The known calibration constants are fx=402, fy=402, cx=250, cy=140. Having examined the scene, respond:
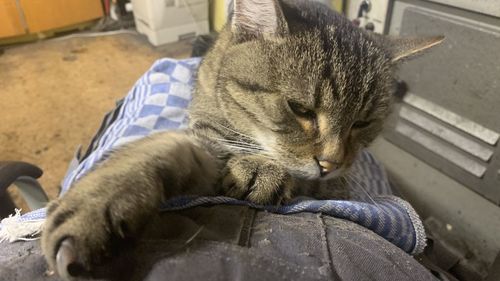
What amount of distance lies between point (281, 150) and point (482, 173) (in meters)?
0.90

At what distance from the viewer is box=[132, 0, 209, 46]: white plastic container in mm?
2273

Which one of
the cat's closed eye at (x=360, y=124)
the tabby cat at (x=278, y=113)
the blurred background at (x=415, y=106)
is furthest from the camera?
the blurred background at (x=415, y=106)

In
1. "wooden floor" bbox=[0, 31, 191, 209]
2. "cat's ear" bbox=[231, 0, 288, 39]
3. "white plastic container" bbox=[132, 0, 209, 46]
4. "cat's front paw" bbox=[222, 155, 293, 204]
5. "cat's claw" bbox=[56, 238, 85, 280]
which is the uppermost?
"cat's ear" bbox=[231, 0, 288, 39]

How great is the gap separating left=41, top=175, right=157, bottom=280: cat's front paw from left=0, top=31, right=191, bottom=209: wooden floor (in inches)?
37.9

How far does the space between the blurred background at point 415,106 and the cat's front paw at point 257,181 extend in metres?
0.49

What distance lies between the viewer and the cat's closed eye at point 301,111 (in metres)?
0.74

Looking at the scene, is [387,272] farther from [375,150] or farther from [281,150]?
[375,150]

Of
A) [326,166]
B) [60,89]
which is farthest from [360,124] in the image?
[60,89]

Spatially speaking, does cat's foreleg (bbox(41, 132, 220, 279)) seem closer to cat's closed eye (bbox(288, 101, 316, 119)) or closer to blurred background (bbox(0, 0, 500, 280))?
cat's closed eye (bbox(288, 101, 316, 119))

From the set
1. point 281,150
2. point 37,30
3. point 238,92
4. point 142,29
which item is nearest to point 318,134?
point 281,150

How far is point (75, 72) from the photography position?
6.86 feet

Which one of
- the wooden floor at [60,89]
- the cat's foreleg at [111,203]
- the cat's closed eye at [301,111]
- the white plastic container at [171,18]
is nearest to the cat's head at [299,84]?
the cat's closed eye at [301,111]

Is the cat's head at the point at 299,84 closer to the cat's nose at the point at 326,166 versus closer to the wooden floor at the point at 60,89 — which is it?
the cat's nose at the point at 326,166

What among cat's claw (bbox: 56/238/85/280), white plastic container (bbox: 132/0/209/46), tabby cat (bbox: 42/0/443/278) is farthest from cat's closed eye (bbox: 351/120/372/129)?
white plastic container (bbox: 132/0/209/46)
